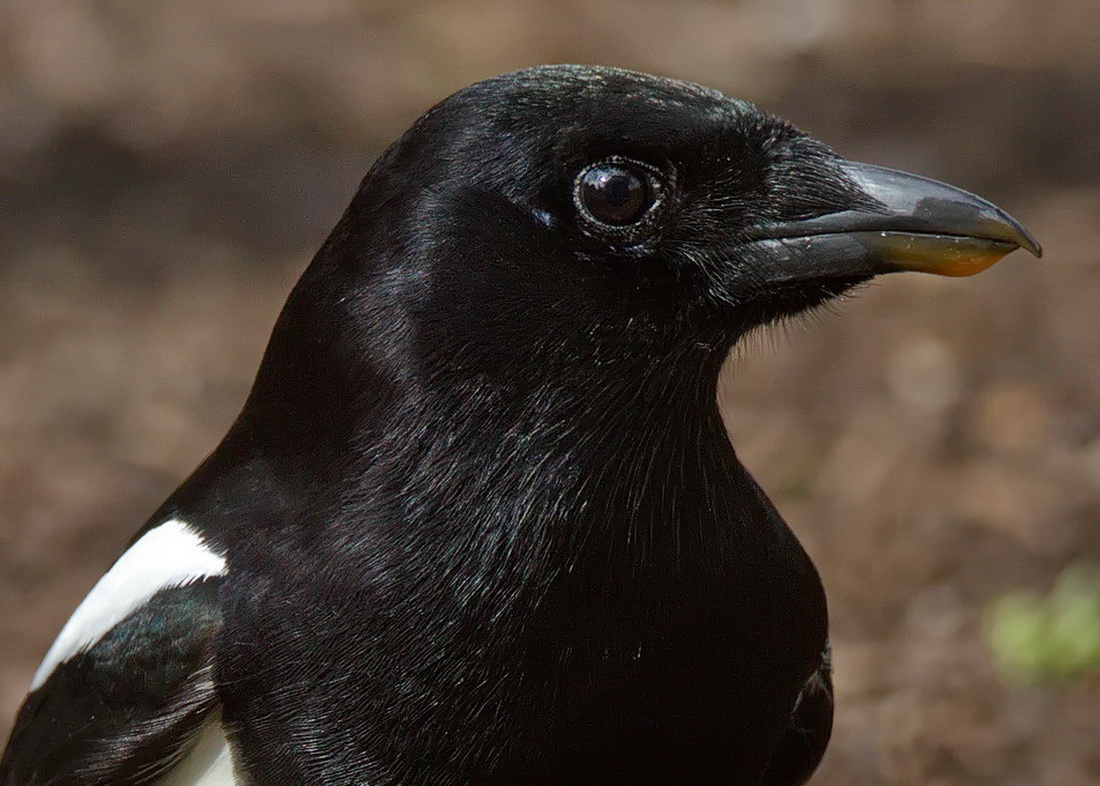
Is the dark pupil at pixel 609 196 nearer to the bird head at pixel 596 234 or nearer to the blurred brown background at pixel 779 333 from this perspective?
the bird head at pixel 596 234

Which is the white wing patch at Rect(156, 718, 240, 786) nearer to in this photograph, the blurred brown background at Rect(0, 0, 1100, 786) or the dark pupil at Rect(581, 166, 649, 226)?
the dark pupil at Rect(581, 166, 649, 226)

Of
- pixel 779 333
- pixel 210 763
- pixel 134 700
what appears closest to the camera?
pixel 210 763

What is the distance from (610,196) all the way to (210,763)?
3.06 feet

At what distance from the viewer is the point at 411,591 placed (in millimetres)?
2469

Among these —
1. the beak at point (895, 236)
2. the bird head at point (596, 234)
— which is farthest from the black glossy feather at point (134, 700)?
the beak at point (895, 236)

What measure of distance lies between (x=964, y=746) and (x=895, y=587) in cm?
→ 69

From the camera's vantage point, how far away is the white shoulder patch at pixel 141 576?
265cm

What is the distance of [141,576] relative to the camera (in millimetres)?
2785

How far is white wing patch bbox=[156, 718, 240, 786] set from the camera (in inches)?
101

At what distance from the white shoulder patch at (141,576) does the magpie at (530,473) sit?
0.05 feet

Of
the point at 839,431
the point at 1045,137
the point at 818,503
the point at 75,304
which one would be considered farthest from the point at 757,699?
the point at 1045,137

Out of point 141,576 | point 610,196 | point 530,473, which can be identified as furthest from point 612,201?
point 141,576

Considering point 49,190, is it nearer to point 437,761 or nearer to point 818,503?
point 818,503

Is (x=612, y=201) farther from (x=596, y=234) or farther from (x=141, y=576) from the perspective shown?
(x=141, y=576)
